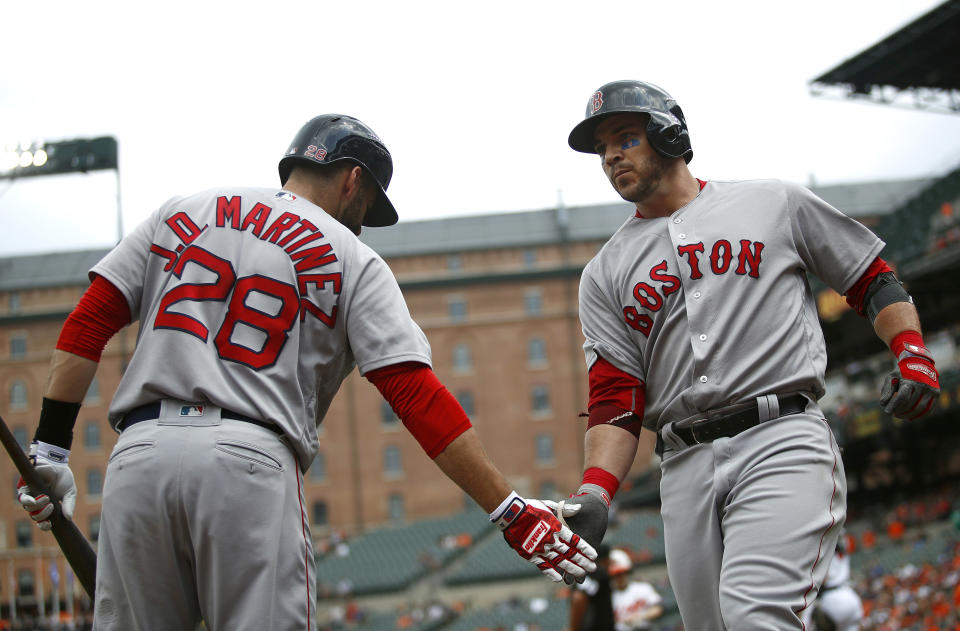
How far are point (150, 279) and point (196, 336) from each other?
1.20 feet

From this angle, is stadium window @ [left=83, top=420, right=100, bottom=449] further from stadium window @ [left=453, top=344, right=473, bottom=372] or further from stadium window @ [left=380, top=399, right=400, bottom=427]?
stadium window @ [left=453, top=344, right=473, bottom=372]

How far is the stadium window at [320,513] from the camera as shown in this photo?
54438 mm

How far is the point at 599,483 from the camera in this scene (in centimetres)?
395

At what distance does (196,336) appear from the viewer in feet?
10.8

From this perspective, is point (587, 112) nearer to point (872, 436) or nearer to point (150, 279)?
point (150, 279)

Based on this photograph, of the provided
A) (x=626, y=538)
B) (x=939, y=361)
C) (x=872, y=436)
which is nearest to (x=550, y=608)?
(x=626, y=538)

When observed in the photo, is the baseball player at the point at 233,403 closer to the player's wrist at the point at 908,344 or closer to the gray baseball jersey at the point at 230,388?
the gray baseball jersey at the point at 230,388

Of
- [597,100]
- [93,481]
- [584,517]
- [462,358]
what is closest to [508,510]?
[584,517]

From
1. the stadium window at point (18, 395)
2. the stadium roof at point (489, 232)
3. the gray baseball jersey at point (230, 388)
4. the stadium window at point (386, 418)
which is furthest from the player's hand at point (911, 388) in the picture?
the stadium window at point (18, 395)

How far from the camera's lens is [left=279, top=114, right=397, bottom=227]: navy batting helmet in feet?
12.4

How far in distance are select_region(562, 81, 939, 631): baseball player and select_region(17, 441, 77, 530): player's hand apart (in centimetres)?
185

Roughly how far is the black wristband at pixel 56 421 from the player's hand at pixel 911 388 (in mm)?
2967

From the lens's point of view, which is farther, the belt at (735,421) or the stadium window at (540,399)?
the stadium window at (540,399)

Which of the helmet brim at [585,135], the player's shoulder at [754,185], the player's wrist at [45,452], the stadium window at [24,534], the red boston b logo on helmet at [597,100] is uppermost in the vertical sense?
the red boston b logo on helmet at [597,100]
